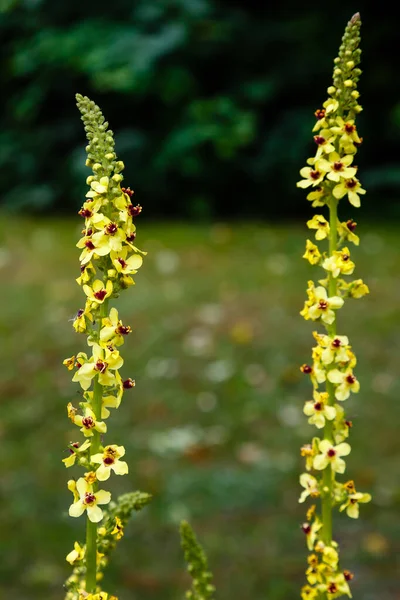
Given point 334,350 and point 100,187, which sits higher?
point 100,187

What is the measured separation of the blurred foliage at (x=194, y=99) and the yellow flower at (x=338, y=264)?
8.18 m

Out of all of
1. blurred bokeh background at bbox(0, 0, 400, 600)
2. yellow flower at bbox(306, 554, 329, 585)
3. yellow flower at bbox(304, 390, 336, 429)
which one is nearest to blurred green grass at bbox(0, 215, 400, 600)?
blurred bokeh background at bbox(0, 0, 400, 600)

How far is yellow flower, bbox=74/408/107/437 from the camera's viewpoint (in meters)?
1.02

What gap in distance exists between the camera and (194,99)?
9711 millimetres

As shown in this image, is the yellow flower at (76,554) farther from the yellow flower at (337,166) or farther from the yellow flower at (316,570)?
the yellow flower at (337,166)

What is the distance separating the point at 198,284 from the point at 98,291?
5.74 m

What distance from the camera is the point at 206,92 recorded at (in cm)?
1022

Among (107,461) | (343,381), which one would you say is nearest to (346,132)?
(343,381)

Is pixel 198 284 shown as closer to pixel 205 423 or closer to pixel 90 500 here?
pixel 205 423

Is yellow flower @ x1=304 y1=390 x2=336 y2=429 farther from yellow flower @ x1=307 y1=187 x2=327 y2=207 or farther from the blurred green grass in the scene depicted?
the blurred green grass

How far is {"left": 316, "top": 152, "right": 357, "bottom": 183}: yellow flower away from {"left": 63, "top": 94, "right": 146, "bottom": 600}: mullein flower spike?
0.26 m

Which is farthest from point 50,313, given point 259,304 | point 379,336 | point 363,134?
point 363,134

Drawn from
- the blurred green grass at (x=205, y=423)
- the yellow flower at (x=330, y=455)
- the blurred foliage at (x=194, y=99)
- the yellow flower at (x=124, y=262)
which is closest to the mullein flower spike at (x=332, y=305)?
the yellow flower at (x=330, y=455)

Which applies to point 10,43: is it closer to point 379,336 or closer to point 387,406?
point 379,336
